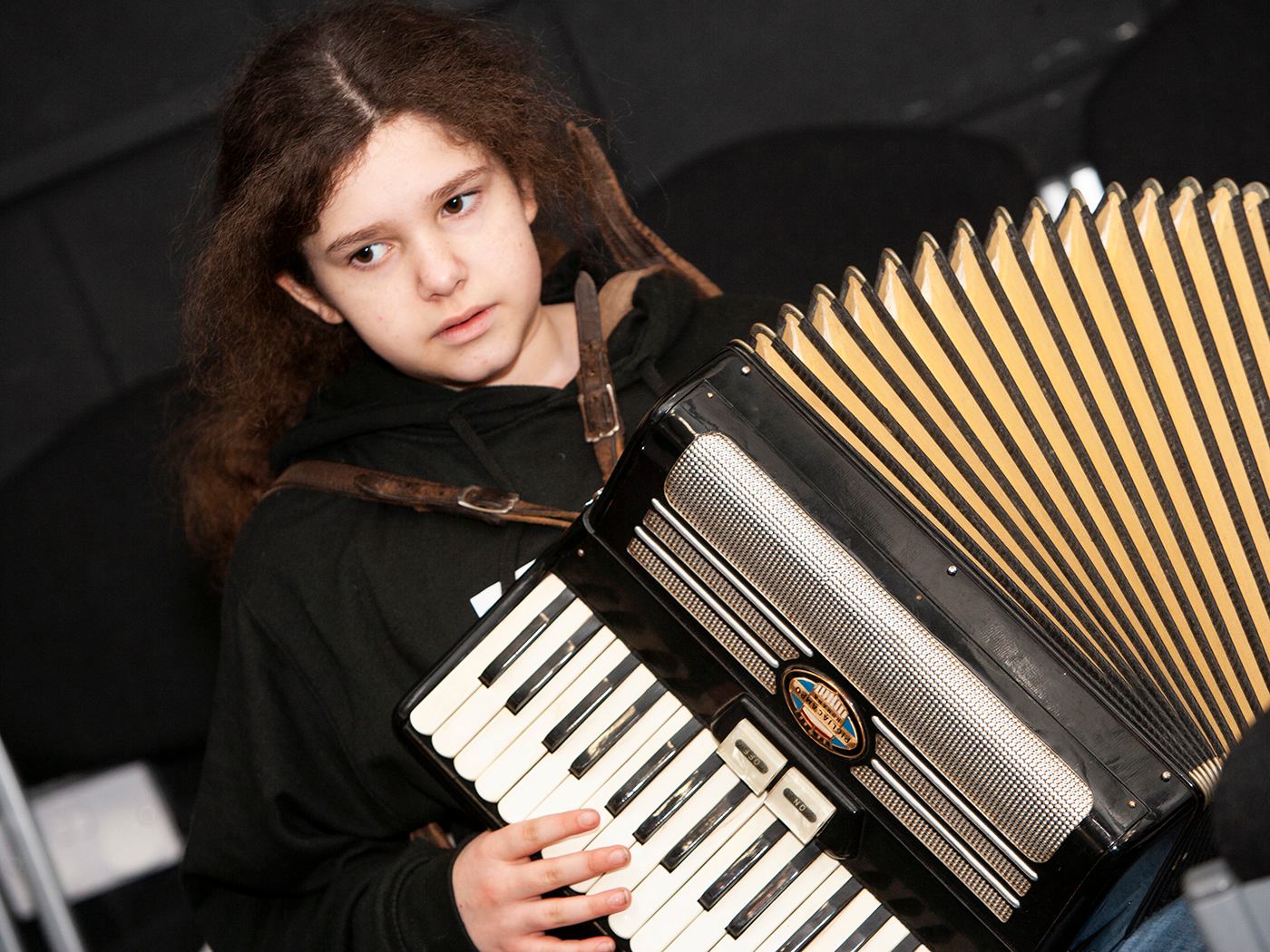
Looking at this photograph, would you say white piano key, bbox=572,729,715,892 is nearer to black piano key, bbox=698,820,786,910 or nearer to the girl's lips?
black piano key, bbox=698,820,786,910

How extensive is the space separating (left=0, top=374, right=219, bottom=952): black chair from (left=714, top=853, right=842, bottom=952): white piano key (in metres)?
1.19

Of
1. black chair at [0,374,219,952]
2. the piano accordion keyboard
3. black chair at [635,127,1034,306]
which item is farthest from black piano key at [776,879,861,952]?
black chair at [0,374,219,952]

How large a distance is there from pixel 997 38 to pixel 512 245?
1.48m

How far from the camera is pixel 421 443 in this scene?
4.95 ft

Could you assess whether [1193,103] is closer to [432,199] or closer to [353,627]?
[432,199]

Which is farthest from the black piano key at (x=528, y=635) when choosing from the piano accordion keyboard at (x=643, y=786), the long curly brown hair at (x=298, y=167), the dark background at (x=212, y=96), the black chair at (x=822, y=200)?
the dark background at (x=212, y=96)

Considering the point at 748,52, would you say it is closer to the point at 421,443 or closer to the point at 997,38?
the point at 997,38

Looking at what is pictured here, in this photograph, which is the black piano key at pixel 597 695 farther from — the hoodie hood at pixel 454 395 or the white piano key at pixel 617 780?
the hoodie hood at pixel 454 395

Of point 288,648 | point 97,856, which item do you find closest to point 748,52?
point 288,648

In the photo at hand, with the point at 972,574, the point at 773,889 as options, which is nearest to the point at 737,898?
the point at 773,889

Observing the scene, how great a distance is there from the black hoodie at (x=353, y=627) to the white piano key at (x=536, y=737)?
0.26 metres

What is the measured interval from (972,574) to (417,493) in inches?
23.8

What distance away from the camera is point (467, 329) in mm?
1372

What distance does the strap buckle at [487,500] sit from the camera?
54.1 inches
